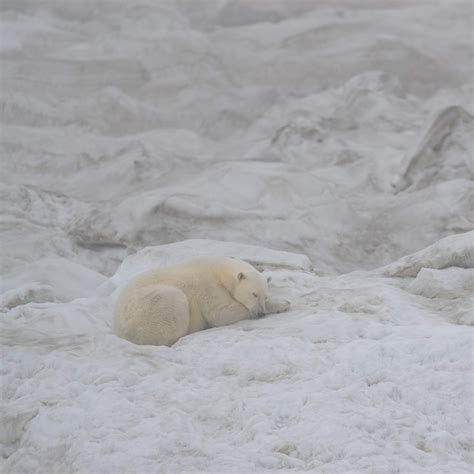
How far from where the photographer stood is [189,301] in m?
6.23

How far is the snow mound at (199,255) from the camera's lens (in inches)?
310

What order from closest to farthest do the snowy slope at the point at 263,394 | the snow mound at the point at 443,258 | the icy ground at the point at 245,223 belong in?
1. the snowy slope at the point at 263,394
2. the icy ground at the point at 245,223
3. the snow mound at the point at 443,258

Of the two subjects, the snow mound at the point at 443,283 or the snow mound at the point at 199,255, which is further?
the snow mound at the point at 199,255

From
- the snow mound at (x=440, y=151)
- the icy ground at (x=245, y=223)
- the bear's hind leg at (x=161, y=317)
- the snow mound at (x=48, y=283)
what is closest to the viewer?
the icy ground at (x=245, y=223)

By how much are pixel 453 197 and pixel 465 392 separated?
7.68 metres

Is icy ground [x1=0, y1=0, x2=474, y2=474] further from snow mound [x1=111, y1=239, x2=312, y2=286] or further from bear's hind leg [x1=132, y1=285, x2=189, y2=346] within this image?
bear's hind leg [x1=132, y1=285, x2=189, y2=346]

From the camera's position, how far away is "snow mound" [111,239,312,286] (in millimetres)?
7871

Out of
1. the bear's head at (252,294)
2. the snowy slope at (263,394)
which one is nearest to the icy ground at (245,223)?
the snowy slope at (263,394)

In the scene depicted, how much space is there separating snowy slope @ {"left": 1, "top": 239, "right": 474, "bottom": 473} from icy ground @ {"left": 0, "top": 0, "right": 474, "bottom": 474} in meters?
0.01

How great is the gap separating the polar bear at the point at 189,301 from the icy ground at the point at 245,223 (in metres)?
0.30

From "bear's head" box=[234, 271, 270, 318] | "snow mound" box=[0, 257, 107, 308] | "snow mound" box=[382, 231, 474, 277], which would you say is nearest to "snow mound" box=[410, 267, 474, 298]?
"snow mound" box=[382, 231, 474, 277]

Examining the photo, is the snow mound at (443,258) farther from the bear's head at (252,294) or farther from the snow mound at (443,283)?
the bear's head at (252,294)

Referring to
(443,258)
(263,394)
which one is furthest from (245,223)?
(263,394)

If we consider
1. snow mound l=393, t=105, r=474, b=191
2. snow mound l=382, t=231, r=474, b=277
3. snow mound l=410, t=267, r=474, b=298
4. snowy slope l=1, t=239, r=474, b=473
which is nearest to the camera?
snowy slope l=1, t=239, r=474, b=473
